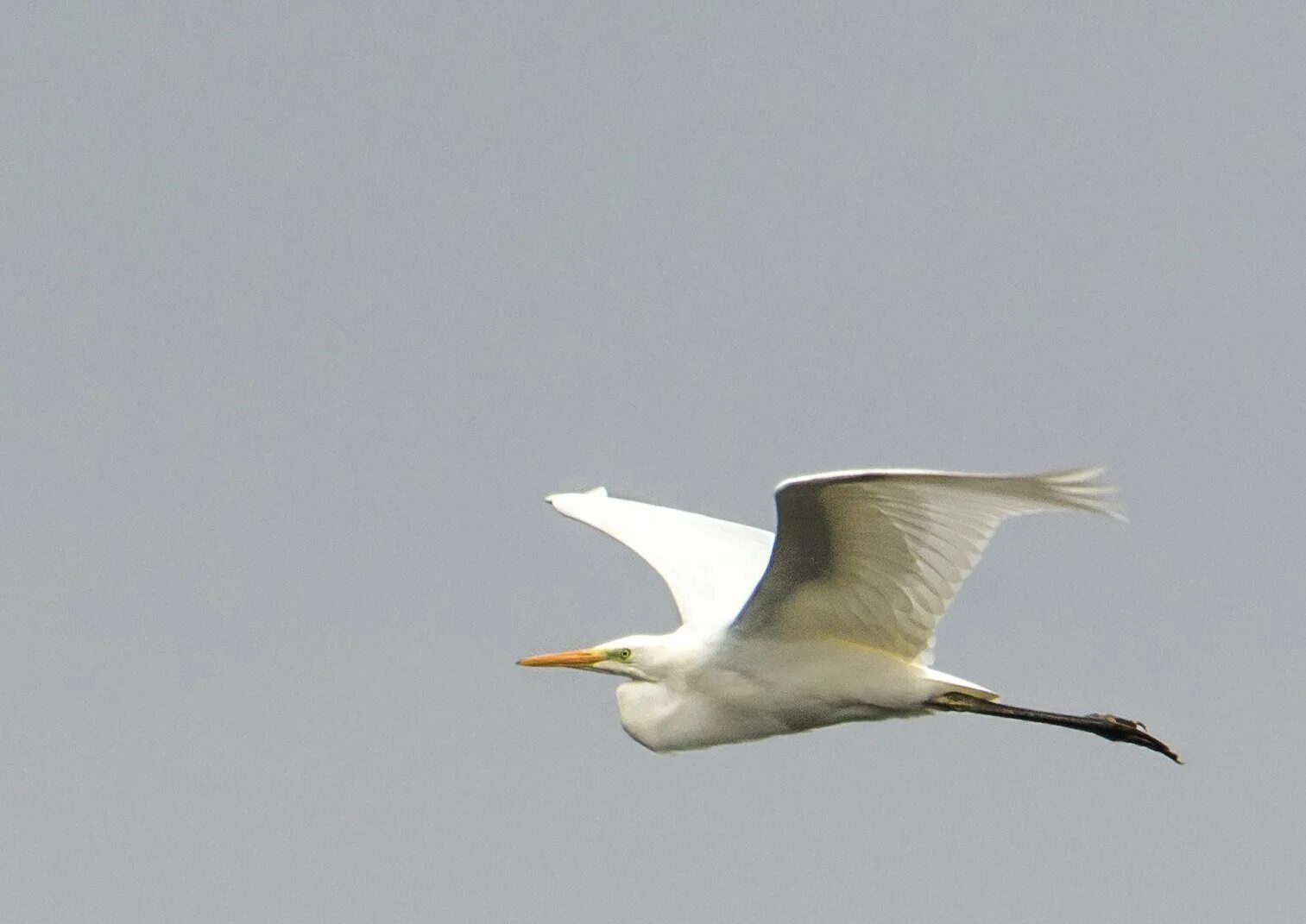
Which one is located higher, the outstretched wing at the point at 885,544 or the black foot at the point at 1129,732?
the outstretched wing at the point at 885,544

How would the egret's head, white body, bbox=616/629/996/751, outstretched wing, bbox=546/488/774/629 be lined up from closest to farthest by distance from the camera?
white body, bbox=616/629/996/751, the egret's head, outstretched wing, bbox=546/488/774/629

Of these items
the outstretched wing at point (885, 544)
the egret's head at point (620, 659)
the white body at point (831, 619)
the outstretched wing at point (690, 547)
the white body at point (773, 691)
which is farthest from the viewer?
the outstretched wing at point (690, 547)

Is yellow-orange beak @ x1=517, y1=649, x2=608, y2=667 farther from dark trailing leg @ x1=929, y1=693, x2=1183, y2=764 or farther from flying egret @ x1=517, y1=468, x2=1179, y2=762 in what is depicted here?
dark trailing leg @ x1=929, y1=693, x2=1183, y2=764

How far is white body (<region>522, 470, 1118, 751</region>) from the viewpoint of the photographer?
8953 mm

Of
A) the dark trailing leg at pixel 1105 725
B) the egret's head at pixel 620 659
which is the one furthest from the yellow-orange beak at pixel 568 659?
the dark trailing leg at pixel 1105 725

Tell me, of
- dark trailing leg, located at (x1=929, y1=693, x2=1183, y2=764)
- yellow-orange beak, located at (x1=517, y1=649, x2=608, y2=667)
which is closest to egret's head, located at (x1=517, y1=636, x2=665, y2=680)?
yellow-orange beak, located at (x1=517, y1=649, x2=608, y2=667)

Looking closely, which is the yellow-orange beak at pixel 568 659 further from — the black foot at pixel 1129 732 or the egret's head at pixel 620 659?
the black foot at pixel 1129 732

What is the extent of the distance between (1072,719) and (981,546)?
2.03m

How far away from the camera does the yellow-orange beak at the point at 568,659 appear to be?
37.2ft

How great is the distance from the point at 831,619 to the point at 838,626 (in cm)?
9

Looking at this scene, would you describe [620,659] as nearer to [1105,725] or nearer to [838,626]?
[838,626]

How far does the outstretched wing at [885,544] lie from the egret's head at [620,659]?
2.61ft

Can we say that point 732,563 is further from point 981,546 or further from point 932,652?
point 981,546

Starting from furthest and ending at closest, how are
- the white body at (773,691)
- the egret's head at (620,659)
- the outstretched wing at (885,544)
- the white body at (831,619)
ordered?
the egret's head at (620,659) < the white body at (773,691) < the white body at (831,619) < the outstretched wing at (885,544)
